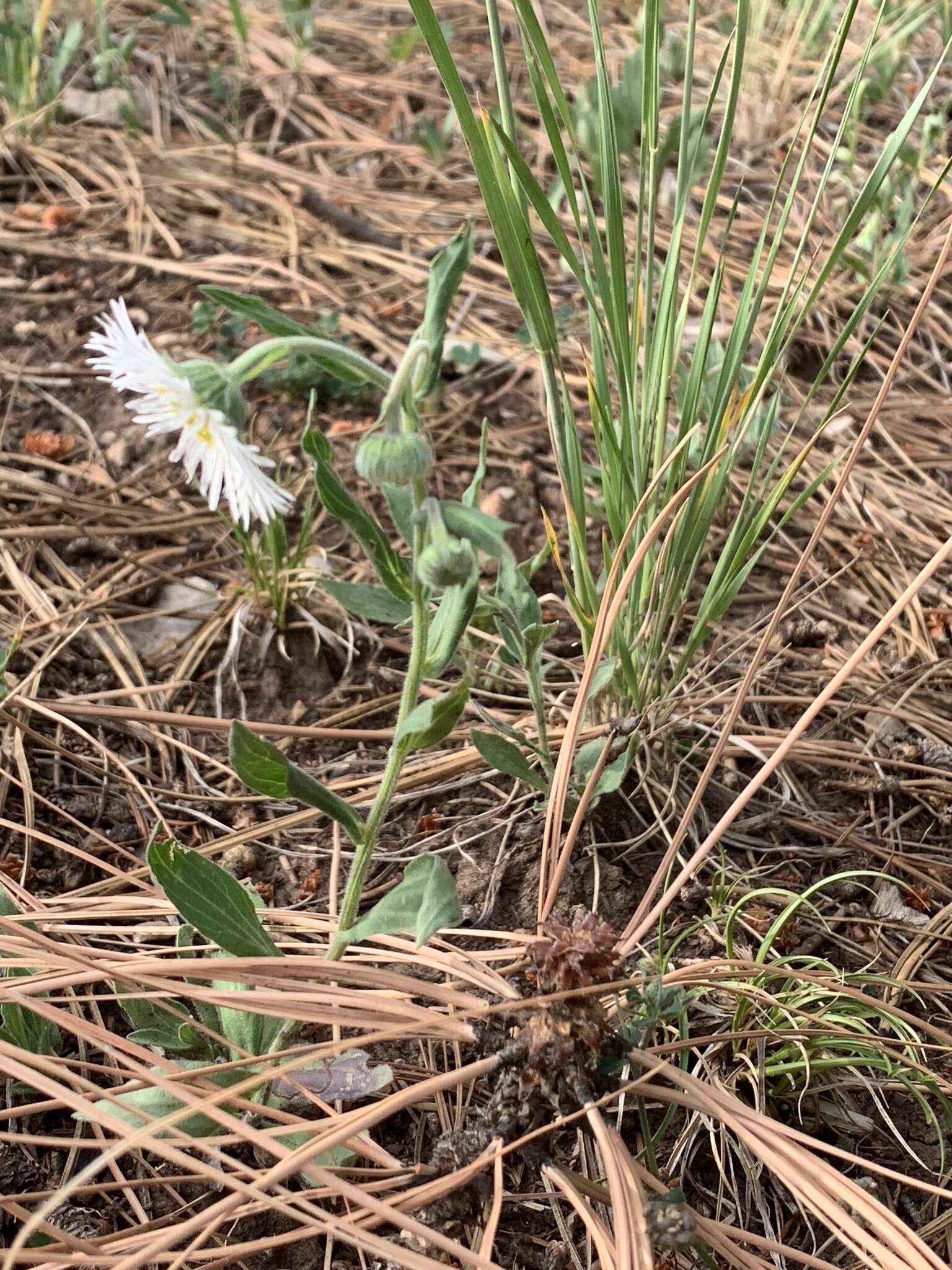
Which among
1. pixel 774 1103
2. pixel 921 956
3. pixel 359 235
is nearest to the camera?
pixel 774 1103

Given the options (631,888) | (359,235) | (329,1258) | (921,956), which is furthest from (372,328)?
(329,1258)

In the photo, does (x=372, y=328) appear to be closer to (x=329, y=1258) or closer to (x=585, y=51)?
(x=585, y=51)

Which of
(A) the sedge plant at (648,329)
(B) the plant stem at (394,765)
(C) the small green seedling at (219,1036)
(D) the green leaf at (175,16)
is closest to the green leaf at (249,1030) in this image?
(C) the small green seedling at (219,1036)

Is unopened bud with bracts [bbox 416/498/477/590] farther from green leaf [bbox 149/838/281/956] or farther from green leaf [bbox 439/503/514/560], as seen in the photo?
green leaf [bbox 149/838/281/956]

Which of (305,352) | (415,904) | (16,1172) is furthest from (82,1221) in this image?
(305,352)

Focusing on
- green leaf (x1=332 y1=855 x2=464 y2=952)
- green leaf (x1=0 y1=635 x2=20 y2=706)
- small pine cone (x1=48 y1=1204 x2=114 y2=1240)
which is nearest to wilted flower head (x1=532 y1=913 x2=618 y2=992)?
green leaf (x1=332 y1=855 x2=464 y2=952)

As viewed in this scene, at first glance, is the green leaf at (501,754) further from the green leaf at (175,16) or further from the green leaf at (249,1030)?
the green leaf at (175,16)

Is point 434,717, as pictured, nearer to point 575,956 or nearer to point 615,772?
point 575,956
